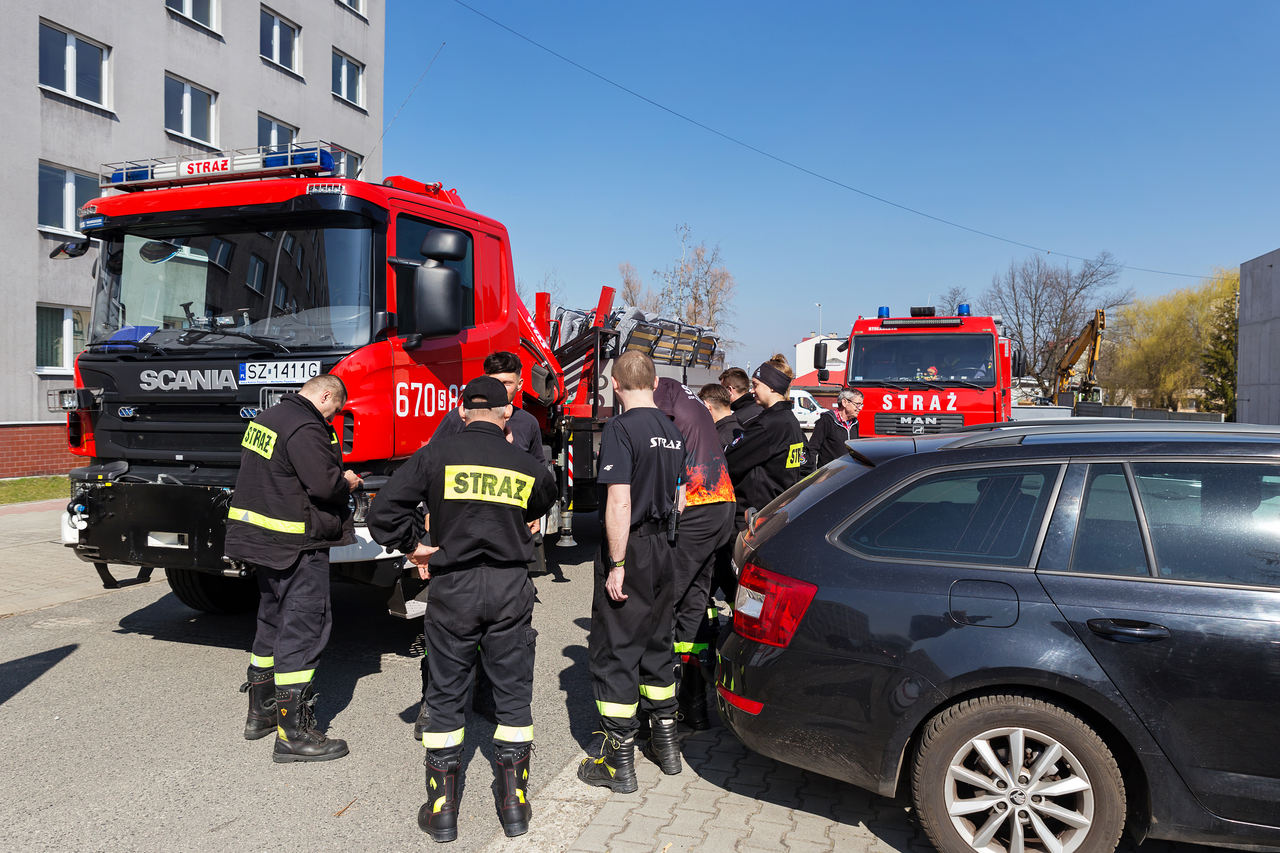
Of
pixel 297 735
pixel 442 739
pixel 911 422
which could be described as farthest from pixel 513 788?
pixel 911 422

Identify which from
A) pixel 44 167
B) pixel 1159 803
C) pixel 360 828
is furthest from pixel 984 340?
pixel 44 167

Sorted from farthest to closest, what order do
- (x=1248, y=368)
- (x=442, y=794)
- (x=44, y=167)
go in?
(x=1248, y=368) → (x=44, y=167) → (x=442, y=794)

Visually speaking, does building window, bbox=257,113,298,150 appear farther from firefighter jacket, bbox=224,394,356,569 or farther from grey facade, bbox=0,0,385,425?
firefighter jacket, bbox=224,394,356,569

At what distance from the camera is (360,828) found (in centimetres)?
351

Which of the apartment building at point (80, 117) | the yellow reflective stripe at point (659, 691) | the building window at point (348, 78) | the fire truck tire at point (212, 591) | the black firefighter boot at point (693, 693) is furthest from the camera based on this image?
the building window at point (348, 78)

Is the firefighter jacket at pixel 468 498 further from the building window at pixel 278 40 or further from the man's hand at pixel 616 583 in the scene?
the building window at pixel 278 40

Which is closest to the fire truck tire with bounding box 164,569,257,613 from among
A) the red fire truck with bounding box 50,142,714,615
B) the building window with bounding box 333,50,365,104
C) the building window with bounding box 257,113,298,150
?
the red fire truck with bounding box 50,142,714,615

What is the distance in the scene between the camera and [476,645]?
355 cm

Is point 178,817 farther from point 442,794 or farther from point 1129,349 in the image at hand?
point 1129,349

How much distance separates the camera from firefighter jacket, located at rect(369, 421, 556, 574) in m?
3.49

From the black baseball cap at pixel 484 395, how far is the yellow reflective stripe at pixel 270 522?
1196mm

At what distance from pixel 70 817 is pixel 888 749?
3211mm

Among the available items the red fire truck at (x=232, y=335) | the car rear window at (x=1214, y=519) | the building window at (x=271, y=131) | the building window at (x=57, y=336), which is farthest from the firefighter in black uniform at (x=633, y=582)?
the building window at (x=271, y=131)

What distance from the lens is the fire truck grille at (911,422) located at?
11680 mm
